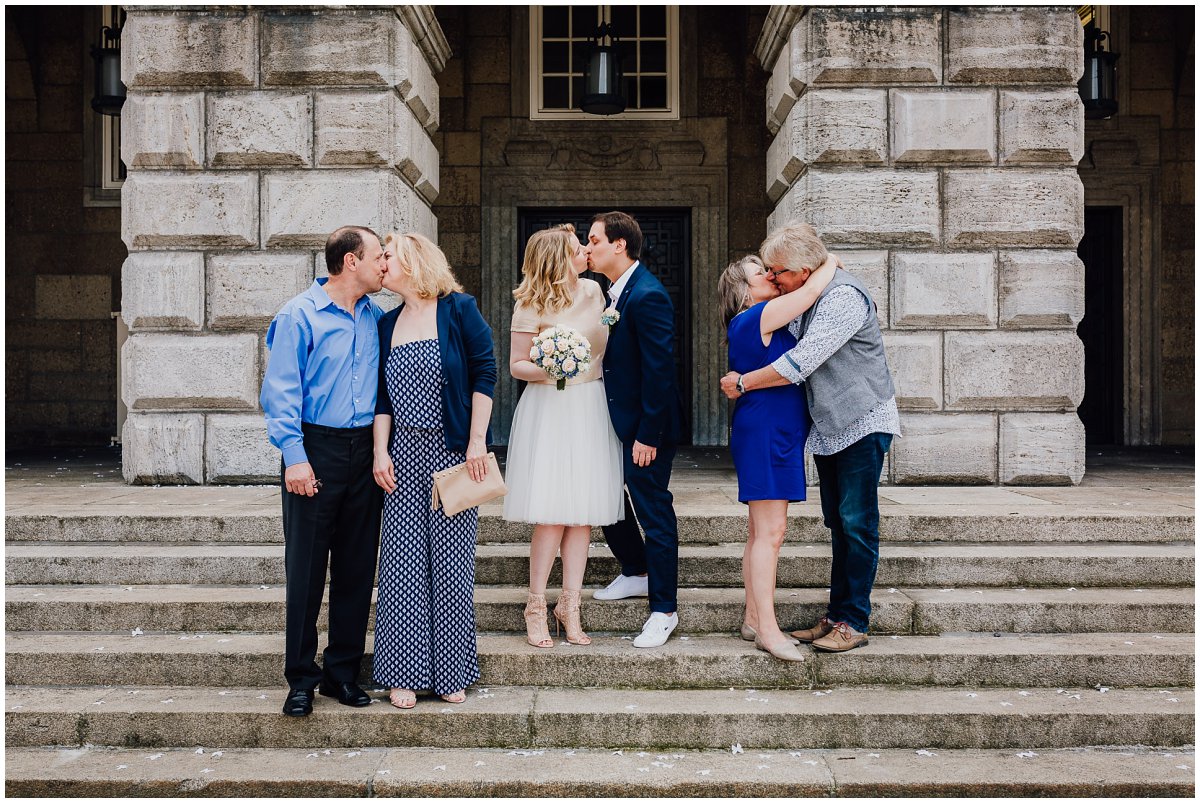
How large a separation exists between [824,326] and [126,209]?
5.72 metres

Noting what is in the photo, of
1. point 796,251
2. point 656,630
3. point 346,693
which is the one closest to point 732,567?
point 656,630

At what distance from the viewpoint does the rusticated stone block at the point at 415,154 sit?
756 cm

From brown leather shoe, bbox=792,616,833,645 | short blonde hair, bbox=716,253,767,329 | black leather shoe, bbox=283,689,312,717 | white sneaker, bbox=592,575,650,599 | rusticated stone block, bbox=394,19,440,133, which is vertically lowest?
black leather shoe, bbox=283,689,312,717

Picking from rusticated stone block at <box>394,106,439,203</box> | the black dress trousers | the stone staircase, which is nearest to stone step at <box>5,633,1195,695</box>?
the stone staircase

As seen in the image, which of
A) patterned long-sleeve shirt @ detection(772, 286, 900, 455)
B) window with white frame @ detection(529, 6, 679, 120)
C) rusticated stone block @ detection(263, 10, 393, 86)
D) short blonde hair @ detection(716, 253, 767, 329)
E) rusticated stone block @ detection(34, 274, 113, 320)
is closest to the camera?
patterned long-sleeve shirt @ detection(772, 286, 900, 455)

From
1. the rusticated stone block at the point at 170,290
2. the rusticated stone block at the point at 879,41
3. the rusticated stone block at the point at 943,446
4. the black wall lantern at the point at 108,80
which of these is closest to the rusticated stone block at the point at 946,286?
the rusticated stone block at the point at 943,446

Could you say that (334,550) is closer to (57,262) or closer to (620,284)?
(620,284)

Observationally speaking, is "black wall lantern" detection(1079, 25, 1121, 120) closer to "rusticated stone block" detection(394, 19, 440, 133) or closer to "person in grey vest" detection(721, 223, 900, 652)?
"rusticated stone block" detection(394, 19, 440, 133)

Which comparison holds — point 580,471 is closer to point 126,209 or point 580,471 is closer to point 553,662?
point 553,662

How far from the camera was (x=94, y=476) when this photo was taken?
26.9 ft

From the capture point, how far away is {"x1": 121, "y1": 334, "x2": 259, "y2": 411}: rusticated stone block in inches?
294

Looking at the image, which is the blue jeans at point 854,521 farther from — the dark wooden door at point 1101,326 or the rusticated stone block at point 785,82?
the dark wooden door at point 1101,326

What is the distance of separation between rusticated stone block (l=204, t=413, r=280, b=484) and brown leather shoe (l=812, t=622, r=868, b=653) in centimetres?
454

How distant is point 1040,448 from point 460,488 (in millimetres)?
5104
